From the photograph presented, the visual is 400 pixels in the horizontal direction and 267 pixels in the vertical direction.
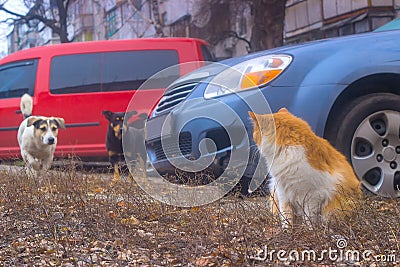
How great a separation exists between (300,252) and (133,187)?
2180mm

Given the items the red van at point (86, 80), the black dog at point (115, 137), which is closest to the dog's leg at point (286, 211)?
the black dog at point (115, 137)

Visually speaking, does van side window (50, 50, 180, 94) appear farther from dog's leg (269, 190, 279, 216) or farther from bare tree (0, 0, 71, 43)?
bare tree (0, 0, 71, 43)

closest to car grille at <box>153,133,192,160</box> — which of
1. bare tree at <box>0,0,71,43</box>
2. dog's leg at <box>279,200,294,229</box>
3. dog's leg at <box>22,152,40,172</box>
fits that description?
dog's leg at <box>279,200,294,229</box>

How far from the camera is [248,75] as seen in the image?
5.15 meters

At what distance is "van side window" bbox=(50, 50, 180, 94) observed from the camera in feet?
33.5

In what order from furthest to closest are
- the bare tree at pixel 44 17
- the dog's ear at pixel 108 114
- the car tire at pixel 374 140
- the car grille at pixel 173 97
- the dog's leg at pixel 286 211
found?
the bare tree at pixel 44 17 < the dog's ear at pixel 108 114 < the car grille at pixel 173 97 < the car tire at pixel 374 140 < the dog's leg at pixel 286 211

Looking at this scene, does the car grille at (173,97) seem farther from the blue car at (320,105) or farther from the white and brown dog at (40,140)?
the white and brown dog at (40,140)

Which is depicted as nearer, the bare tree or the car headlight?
the car headlight

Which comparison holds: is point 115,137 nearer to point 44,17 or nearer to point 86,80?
point 86,80

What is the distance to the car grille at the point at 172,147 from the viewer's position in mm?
5301

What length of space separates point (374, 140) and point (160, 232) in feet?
6.20

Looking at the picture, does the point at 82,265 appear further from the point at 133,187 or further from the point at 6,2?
the point at 6,2
